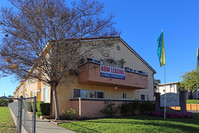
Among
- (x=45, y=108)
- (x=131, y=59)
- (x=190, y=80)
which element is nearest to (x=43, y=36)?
(x=45, y=108)

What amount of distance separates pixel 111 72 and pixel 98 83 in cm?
166

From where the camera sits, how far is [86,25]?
14.1 m

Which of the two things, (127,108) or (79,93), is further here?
(79,93)

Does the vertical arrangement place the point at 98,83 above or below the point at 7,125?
above

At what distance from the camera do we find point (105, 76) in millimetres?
17812

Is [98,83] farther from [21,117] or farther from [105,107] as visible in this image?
[21,117]

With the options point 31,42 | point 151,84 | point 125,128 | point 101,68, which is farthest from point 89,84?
point 151,84

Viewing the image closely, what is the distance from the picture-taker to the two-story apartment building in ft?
52.6

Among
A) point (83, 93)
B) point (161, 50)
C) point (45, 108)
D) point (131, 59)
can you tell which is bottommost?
point (45, 108)

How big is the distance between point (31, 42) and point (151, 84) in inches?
728

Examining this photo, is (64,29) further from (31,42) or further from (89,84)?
(89,84)

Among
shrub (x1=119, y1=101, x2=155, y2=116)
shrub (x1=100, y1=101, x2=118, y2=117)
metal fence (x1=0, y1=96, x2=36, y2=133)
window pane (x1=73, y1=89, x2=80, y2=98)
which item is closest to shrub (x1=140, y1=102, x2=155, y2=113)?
shrub (x1=119, y1=101, x2=155, y2=116)

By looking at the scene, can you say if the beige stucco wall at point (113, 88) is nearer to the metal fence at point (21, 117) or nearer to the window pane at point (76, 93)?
the window pane at point (76, 93)

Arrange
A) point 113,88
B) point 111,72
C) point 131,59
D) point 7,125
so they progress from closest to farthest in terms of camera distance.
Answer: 1. point 7,125
2. point 111,72
3. point 113,88
4. point 131,59
